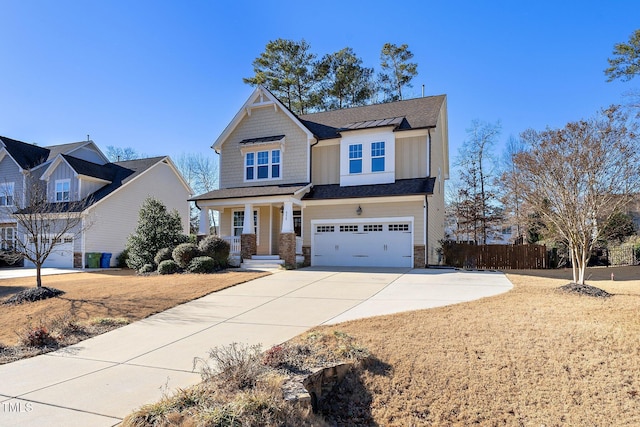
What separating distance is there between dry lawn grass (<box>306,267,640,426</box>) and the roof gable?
14831mm

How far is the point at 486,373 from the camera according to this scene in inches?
216

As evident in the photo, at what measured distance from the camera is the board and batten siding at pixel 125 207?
77.4 feet

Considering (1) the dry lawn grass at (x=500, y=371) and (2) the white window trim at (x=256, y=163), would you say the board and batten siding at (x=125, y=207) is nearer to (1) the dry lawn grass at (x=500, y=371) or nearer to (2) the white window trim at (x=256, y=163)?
(2) the white window trim at (x=256, y=163)

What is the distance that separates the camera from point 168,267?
54.2 ft

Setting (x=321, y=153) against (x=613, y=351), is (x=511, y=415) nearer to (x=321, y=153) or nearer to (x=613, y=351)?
(x=613, y=351)

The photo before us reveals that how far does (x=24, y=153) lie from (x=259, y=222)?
68.7 ft

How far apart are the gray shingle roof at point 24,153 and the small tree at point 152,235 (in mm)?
14604

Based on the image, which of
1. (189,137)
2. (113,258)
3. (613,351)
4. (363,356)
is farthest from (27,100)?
(613,351)

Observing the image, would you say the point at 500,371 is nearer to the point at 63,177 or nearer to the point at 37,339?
the point at 37,339

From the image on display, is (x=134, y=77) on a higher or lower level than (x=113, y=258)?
higher

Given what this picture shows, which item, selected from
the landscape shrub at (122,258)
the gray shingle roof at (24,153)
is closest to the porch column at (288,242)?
the landscape shrub at (122,258)

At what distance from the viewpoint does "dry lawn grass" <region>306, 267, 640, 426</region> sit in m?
4.89

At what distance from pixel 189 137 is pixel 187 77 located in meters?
12.4

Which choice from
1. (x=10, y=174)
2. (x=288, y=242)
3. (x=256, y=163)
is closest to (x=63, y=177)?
(x=10, y=174)
